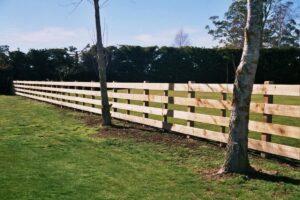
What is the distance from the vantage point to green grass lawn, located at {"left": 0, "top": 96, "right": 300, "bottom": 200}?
17.0ft

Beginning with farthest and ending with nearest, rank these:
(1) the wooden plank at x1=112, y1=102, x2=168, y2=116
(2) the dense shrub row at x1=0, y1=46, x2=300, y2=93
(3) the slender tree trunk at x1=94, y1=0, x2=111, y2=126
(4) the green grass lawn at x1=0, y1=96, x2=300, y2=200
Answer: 1. (2) the dense shrub row at x1=0, y1=46, x2=300, y2=93
2. (3) the slender tree trunk at x1=94, y1=0, x2=111, y2=126
3. (1) the wooden plank at x1=112, y1=102, x2=168, y2=116
4. (4) the green grass lawn at x1=0, y1=96, x2=300, y2=200

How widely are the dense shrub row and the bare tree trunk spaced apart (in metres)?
28.1

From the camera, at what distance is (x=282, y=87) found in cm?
673

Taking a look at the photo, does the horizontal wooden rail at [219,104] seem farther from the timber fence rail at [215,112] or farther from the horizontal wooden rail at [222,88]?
the horizontal wooden rail at [222,88]

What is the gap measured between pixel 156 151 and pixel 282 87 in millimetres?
2486

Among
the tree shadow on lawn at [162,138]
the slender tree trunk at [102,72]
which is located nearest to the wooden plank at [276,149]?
the tree shadow on lawn at [162,138]

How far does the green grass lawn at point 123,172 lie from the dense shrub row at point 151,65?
84.6 feet

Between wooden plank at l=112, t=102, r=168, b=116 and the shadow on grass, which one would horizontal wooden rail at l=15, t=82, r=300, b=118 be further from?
the shadow on grass

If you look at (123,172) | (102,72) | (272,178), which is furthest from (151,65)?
(272,178)

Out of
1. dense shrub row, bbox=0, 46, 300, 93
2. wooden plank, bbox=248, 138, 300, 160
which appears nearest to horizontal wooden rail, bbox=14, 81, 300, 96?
wooden plank, bbox=248, 138, 300, 160

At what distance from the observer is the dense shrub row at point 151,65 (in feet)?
111

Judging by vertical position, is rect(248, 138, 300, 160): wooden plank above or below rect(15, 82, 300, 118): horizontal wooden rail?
below

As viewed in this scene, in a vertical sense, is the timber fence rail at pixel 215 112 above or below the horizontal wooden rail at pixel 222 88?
below

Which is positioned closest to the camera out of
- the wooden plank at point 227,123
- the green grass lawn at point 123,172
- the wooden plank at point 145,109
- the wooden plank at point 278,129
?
the green grass lawn at point 123,172
